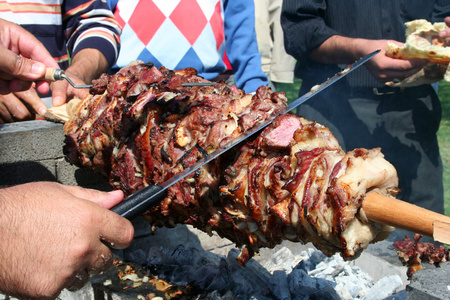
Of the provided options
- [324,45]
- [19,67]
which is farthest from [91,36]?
[324,45]

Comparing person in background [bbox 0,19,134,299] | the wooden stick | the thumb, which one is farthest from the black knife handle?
the thumb

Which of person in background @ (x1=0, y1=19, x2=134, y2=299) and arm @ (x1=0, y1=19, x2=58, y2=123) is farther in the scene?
arm @ (x1=0, y1=19, x2=58, y2=123)

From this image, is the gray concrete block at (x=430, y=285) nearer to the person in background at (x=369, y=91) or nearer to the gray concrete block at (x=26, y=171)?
the gray concrete block at (x=26, y=171)

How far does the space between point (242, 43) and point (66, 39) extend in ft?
7.44

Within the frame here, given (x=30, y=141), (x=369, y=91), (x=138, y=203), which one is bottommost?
(x=369, y=91)

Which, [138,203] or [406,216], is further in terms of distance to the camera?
[138,203]

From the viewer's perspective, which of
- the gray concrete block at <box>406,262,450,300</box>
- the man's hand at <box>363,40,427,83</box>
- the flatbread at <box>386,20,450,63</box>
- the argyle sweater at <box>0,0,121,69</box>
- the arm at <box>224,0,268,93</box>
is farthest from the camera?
the arm at <box>224,0,268,93</box>

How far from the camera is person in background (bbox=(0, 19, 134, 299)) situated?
1643 mm

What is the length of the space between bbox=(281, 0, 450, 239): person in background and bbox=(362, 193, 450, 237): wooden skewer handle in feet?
10.7

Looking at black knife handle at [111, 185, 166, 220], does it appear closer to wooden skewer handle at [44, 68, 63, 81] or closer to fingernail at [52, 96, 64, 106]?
wooden skewer handle at [44, 68, 63, 81]

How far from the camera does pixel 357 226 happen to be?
5.26 feet

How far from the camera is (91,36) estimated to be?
4293 millimetres

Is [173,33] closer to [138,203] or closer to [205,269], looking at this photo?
[205,269]

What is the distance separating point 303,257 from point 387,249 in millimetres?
748
